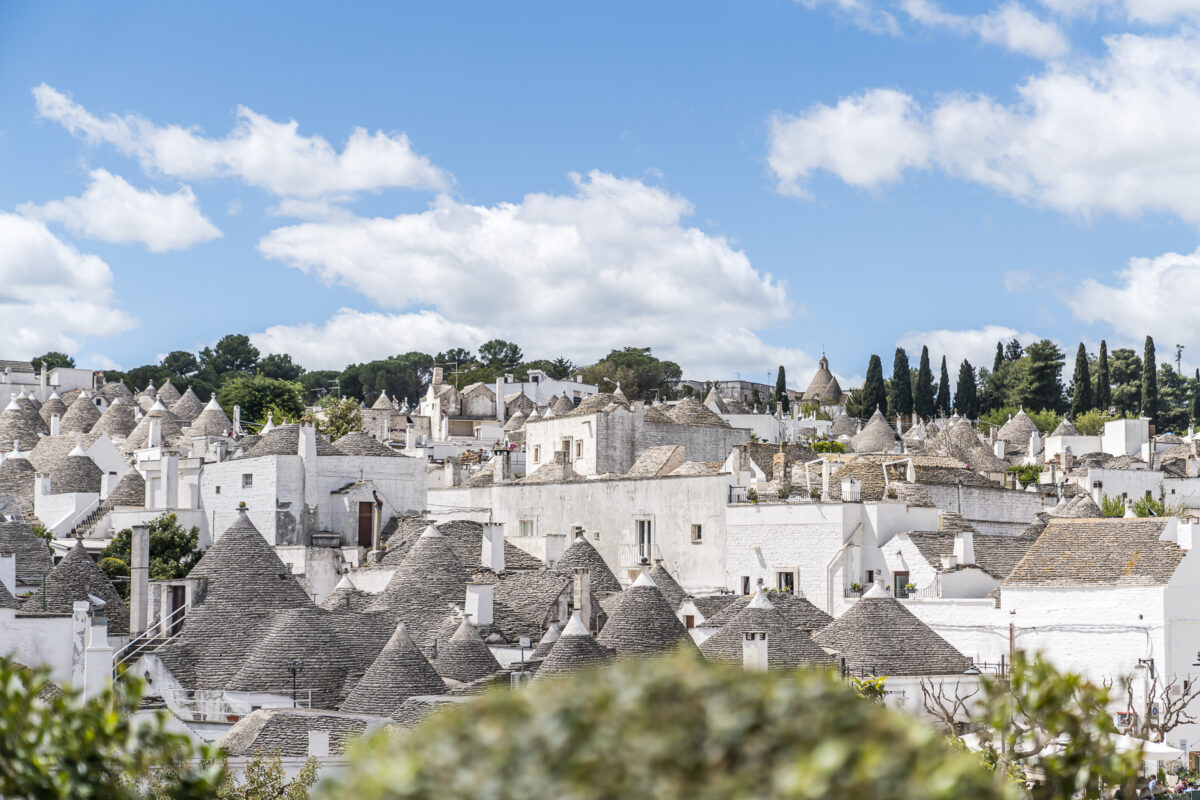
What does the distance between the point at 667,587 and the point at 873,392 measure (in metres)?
70.7

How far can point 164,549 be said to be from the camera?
166 ft

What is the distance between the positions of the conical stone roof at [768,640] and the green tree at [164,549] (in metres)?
19.9

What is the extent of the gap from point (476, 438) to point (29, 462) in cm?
3243

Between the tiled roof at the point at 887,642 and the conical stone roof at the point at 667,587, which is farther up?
the conical stone roof at the point at 667,587

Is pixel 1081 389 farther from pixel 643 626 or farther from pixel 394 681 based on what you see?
pixel 394 681

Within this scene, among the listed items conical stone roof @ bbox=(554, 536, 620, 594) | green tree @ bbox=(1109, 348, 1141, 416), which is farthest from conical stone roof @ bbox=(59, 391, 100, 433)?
green tree @ bbox=(1109, 348, 1141, 416)

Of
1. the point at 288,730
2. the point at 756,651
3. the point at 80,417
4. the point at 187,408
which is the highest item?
the point at 187,408

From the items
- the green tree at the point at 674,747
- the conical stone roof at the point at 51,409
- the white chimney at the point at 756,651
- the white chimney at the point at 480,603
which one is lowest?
the white chimney at the point at 756,651

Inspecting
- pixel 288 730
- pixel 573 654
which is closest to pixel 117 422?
pixel 573 654

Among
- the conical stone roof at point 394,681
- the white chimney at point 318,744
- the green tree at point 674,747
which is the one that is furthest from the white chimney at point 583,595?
the green tree at point 674,747

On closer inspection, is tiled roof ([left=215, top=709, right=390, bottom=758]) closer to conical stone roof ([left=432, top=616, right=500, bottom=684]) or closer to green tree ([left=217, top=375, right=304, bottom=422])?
conical stone roof ([left=432, top=616, right=500, bottom=684])

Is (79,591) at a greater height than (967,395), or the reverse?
(967,395)

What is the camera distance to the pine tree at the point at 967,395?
115625 mm

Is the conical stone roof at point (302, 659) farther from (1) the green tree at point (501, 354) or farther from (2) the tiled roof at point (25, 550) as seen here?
(1) the green tree at point (501, 354)
